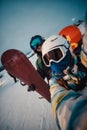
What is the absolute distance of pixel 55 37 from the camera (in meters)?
0.81

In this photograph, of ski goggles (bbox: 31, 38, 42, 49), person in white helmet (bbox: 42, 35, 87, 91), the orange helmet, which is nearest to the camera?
person in white helmet (bbox: 42, 35, 87, 91)

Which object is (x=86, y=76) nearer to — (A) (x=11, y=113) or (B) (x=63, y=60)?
(B) (x=63, y=60)

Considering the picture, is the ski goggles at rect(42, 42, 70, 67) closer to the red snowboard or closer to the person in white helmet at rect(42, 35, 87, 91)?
the person in white helmet at rect(42, 35, 87, 91)

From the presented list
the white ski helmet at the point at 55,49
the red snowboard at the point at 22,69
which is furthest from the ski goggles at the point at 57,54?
the red snowboard at the point at 22,69

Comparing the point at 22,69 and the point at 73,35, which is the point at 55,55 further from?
the point at 22,69

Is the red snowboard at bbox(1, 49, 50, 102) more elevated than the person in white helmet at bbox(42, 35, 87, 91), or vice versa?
the person in white helmet at bbox(42, 35, 87, 91)

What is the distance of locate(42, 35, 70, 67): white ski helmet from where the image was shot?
30.5 inches

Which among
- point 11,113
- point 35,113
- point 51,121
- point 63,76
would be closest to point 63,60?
point 63,76

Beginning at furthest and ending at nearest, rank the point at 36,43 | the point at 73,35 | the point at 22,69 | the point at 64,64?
the point at 36,43
the point at 22,69
the point at 73,35
the point at 64,64

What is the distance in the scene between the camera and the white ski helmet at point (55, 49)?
775 millimetres

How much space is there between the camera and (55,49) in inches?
31.0

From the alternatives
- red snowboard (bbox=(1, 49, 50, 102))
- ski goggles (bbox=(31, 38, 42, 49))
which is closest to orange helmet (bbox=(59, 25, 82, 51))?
ski goggles (bbox=(31, 38, 42, 49))

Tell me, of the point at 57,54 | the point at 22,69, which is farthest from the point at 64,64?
the point at 22,69

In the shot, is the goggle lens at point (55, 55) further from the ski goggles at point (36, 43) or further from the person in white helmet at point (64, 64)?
the ski goggles at point (36, 43)
